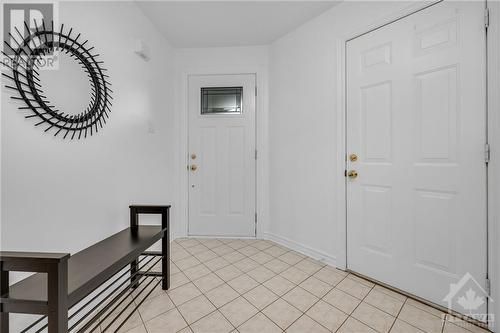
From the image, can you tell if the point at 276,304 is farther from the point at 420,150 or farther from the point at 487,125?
the point at 487,125

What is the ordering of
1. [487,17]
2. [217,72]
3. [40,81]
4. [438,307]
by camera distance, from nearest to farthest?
[40,81] < [487,17] < [438,307] < [217,72]

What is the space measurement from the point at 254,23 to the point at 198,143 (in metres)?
1.58

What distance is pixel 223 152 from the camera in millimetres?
3230

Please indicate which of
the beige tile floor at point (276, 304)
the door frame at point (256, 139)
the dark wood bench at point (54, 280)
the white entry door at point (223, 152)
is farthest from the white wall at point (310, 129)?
the dark wood bench at point (54, 280)

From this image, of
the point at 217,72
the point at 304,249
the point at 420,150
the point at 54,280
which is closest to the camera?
the point at 54,280

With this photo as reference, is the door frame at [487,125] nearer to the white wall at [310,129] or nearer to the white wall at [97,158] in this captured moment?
the white wall at [310,129]

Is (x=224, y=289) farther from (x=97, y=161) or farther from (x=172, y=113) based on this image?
(x=172, y=113)


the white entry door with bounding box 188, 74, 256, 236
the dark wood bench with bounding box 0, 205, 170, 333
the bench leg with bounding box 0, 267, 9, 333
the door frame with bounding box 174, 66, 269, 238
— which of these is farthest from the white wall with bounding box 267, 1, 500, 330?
the bench leg with bounding box 0, 267, 9, 333

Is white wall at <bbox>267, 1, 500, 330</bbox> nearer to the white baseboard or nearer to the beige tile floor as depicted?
the white baseboard

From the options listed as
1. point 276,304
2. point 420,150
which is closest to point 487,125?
point 420,150

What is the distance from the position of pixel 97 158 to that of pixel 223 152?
1663mm

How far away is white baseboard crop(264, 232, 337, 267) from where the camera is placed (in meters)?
2.42

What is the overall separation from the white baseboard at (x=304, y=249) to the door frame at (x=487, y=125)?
0.10 m

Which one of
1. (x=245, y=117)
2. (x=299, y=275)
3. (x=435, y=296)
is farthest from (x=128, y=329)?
(x=245, y=117)
